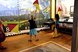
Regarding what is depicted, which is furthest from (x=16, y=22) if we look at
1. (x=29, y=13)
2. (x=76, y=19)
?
(x=76, y=19)

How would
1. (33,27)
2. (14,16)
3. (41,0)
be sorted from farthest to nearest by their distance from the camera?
1. (41,0)
2. (14,16)
3. (33,27)

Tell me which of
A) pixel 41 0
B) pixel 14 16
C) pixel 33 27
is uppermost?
pixel 41 0

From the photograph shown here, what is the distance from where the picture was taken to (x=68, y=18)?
213 inches

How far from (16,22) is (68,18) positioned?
8.09ft

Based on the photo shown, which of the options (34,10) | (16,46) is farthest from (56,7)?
(16,46)

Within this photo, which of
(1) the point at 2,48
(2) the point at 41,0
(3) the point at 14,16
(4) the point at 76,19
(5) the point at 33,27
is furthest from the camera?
(2) the point at 41,0

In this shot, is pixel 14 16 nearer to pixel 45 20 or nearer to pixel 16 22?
pixel 16 22

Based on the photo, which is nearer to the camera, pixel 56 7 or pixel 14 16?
pixel 14 16

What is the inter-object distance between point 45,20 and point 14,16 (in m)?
1.78

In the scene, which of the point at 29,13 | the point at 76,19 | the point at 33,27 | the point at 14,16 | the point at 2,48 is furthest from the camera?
the point at 29,13

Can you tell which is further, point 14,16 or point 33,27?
point 14,16

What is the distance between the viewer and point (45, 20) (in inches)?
239

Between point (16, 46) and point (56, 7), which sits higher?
point (56, 7)

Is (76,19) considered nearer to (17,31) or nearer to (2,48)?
(2,48)
